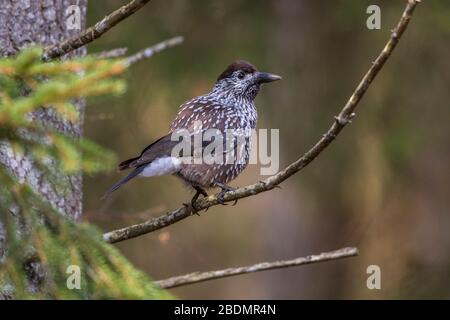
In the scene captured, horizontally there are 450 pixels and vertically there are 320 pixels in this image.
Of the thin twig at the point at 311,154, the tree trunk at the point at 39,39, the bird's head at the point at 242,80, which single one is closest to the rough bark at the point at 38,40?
the tree trunk at the point at 39,39

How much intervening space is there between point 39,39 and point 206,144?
1.44 metres

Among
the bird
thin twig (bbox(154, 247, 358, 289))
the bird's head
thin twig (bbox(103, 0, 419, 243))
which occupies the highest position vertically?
the bird's head

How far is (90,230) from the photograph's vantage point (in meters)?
2.50

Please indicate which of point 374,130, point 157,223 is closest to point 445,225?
point 374,130

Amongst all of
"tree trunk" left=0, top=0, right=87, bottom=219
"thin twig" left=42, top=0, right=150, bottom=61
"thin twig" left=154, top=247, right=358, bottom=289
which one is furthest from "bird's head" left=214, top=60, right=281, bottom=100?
"thin twig" left=42, top=0, right=150, bottom=61

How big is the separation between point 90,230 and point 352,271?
8171 mm

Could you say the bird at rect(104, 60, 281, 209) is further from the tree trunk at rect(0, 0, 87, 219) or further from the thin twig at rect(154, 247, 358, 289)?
the thin twig at rect(154, 247, 358, 289)

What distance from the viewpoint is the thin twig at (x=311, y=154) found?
2.86 meters

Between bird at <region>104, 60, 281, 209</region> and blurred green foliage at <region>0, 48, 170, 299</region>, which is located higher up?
bird at <region>104, 60, 281, 209</region>

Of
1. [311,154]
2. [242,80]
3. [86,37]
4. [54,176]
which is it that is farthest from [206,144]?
[54,176]

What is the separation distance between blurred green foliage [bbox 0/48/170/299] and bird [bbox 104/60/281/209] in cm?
221

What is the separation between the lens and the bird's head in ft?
20.4

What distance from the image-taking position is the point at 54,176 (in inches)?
98.7
